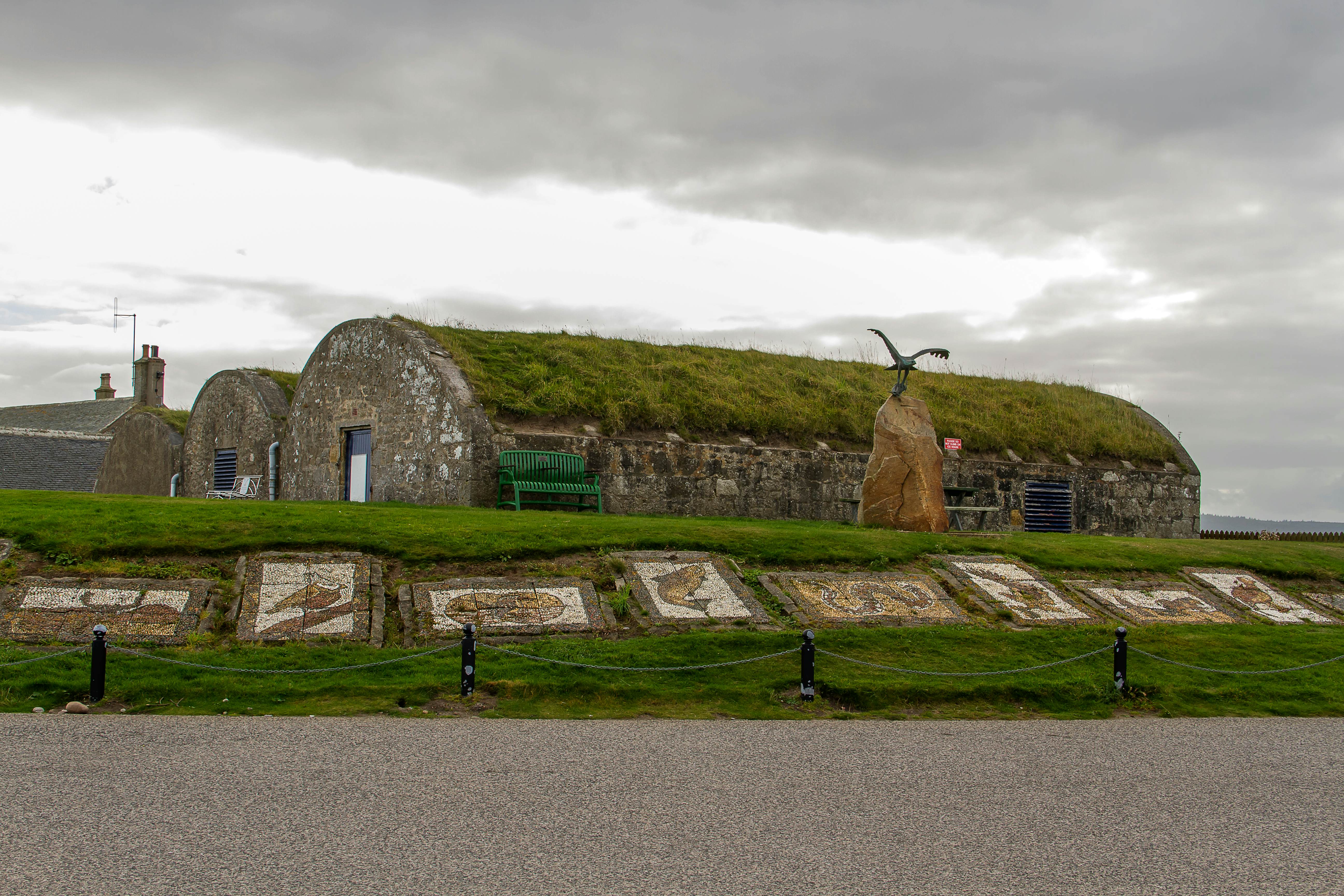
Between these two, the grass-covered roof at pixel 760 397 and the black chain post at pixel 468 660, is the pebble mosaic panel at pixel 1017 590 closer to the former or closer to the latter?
the black chain post at pixel 468 660

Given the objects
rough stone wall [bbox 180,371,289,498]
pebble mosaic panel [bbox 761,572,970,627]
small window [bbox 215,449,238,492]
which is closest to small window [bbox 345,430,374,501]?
rough stone wall [bbox 180,371,289,498]

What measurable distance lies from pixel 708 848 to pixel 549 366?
57.4ft

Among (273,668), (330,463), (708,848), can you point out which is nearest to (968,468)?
(330,463)

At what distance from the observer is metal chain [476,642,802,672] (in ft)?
30.1

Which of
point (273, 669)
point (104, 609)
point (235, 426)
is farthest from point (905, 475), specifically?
point (235, 426)

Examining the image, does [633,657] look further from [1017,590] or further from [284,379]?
[284,379]

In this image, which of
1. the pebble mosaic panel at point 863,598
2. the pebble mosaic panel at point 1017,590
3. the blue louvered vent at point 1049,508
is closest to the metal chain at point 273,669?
the pebble mosaic panel at point 863,598

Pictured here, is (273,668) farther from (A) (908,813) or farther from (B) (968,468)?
(B) (968,468)

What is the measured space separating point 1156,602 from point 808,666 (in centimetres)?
676

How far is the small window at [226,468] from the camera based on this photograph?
84.4 ft

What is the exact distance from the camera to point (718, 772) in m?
6.71

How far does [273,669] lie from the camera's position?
29.9 ft

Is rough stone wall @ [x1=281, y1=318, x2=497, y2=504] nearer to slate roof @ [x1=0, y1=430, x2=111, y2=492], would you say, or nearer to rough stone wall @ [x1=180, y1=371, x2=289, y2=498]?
rough stone wall @ [x1=180, y1=371, x2=289, y2=498]

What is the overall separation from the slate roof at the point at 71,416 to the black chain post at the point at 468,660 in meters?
40.0
